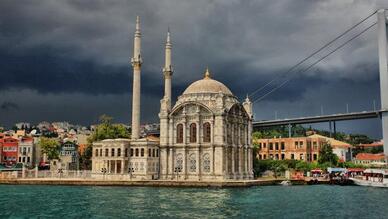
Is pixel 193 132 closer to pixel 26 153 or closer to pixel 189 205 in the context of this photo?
pixel 189 205

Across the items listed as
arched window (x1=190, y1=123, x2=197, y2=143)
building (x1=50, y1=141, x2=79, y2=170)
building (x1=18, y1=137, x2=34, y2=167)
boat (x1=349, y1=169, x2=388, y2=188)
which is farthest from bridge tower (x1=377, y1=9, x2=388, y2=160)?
building (x1=18, y1=137, x2=34, y2=167)

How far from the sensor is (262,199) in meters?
38.8

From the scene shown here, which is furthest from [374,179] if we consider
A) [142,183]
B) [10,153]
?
[10,153]

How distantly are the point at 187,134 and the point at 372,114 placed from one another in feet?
135

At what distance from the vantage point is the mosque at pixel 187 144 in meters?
56.1

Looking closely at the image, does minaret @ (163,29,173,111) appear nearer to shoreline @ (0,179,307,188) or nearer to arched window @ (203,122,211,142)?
arched window @ (203,122,211,142)

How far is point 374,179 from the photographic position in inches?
2329

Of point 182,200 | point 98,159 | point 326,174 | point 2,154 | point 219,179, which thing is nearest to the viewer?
point 182,200

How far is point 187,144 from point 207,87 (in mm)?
8312

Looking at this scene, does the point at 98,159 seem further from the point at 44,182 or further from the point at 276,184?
the point at 276,184

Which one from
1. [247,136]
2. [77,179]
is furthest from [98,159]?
[247,136]

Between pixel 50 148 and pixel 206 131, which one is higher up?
pixel 206 131

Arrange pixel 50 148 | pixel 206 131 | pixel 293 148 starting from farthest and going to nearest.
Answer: pixel 293 148, pixel 50 148, pixel 206 131

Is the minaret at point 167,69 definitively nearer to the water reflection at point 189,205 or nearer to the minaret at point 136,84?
the minaret at point 136,84
